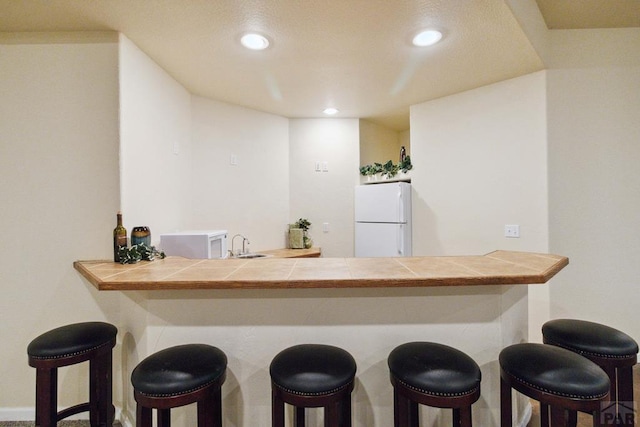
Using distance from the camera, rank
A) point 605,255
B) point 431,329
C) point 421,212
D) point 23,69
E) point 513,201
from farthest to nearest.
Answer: point 421,212 < point 513,201 < point 605,255 < point 23,69 < point 431,329

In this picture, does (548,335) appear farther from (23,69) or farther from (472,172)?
(23,69)

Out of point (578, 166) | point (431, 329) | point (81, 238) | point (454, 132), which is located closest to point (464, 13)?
point (454, 132)

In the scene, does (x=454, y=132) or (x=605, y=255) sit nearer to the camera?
(x=605, y=255)

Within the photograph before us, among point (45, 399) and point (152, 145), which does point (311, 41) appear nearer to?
point (152, 145)

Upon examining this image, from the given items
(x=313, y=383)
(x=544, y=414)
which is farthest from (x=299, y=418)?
(x=544, y=414)

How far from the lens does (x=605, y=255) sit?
97.7 inches

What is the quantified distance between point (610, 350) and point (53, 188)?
342cm

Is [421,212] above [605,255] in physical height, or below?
above

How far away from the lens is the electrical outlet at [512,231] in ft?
8.88

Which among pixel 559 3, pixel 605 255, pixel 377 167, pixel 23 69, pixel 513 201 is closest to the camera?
pixel 23 69

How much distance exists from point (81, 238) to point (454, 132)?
3.47 meters

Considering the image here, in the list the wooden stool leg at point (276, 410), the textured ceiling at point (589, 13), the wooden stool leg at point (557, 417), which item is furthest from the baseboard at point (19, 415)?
the textured ceiling at point (589, 13)

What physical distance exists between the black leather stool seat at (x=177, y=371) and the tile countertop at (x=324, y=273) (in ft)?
Answer: 1.03

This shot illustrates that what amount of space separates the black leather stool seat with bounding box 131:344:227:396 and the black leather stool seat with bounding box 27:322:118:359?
0.51 metres
